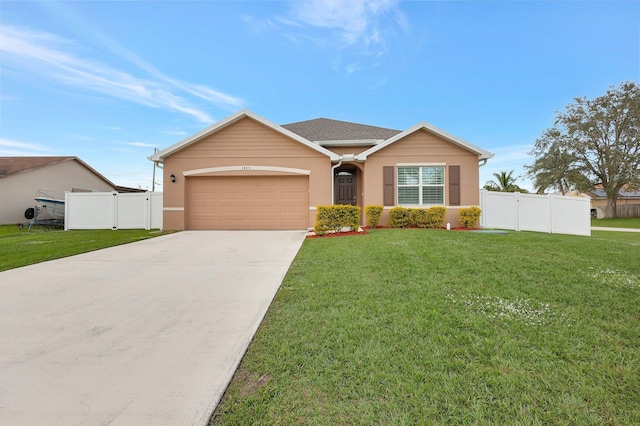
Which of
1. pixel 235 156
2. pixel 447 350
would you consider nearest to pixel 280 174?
pixel 235 156

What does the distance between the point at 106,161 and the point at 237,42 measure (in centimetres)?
1791

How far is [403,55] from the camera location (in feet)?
43.8

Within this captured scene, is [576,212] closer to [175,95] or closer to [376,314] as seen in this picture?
[376,314]

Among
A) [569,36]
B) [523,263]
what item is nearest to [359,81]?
[569,36]

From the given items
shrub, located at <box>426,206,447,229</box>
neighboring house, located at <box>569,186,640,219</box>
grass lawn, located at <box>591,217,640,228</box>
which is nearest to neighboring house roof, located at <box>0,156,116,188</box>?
shrub, located at <box>426,206,447,229</box>

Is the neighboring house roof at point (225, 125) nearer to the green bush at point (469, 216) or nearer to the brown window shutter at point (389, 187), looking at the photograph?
the brown window shutter at point (389, 187)

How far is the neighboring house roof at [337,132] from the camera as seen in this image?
41.8ft

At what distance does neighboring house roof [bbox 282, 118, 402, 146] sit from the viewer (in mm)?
12742

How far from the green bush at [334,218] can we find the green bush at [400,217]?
198 cm

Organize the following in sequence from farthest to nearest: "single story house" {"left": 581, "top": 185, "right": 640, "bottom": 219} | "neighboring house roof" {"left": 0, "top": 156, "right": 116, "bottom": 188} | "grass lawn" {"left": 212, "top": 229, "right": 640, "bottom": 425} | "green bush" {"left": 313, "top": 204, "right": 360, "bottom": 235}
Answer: "single story house" {"left": 581, "top": 185, "right": 640, "bottom": 219} < "neighboring house roof" {"left": 0, "top": 156, "right": 116, "bottom": 188} < "green bush" {"left": 313, "top": 204, "right": 360, "bottom": 235} < "grass lawn" {"left": 212, "top": 229, "right": 640, "bottom": 425}

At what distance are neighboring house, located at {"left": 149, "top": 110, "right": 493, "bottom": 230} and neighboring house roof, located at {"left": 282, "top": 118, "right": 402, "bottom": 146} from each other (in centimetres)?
168

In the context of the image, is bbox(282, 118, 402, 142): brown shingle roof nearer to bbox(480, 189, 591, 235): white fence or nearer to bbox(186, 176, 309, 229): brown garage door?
bbox(186, 176, 309, 229): brown garage door

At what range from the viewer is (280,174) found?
1125 cm

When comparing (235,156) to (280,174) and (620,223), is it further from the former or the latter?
(620,223)
